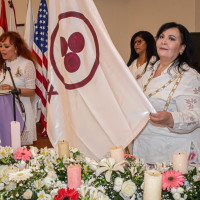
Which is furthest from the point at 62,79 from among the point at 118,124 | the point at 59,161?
the point at 59,161

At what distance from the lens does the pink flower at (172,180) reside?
1.02 meters

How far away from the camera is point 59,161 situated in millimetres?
1251

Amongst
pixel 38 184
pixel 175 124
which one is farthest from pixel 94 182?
pixel 175 124

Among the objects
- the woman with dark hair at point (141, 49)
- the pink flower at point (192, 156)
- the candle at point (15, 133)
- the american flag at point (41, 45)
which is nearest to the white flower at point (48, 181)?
the candle at point (15, 133)

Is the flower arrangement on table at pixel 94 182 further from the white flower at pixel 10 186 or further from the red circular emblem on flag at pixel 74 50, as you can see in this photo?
the red circular emblem on flag at pixel 74 50

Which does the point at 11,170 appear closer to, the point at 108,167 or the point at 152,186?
the point at 108,167

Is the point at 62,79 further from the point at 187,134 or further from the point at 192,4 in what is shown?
the point at 192,4

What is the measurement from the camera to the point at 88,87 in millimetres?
1647

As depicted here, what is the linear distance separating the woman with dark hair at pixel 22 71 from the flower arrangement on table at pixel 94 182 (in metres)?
1.83

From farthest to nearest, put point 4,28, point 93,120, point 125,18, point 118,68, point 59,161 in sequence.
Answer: point 125,18 → point 4,28 → point 93,120 → point 118,68 → point 59,161

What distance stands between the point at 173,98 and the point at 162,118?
0.21m

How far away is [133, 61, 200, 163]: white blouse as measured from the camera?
5.17 feet

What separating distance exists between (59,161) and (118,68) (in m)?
0.55

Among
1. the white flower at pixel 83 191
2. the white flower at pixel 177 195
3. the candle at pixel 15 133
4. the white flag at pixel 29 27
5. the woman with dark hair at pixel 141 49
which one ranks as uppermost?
the white flag at pixel 29 27
